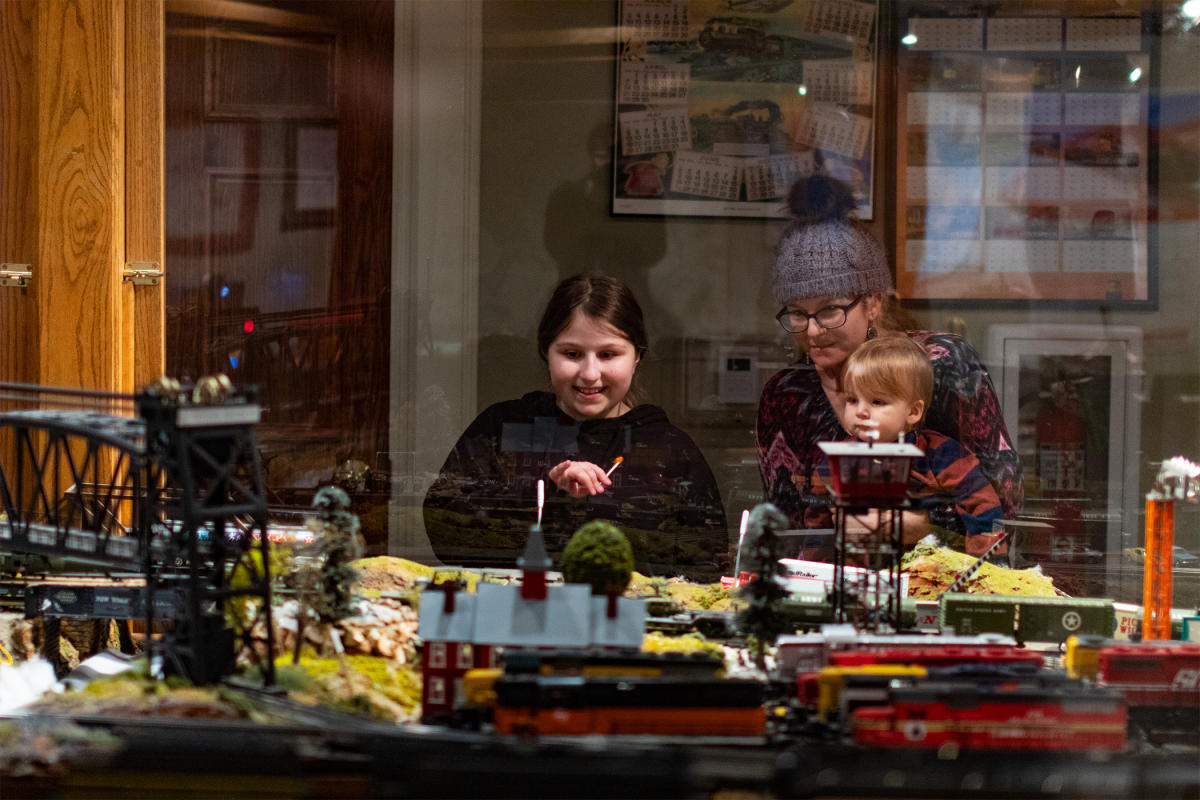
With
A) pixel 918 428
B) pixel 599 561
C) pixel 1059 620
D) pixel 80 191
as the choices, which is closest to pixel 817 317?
pixel 918 428

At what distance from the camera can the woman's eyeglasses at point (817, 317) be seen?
476cm

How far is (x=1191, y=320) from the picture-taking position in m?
4.73

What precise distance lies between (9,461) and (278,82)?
191 cm

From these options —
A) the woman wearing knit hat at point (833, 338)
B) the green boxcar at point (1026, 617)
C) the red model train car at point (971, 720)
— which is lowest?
the red model train car at point (971, 720)

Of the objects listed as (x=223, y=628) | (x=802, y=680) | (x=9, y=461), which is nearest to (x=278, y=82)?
(x=9, y=461)

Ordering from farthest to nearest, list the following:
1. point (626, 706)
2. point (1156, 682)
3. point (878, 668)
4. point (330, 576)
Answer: point (330, 576), point (1156, 682), point (878, 668), point (626, 706)

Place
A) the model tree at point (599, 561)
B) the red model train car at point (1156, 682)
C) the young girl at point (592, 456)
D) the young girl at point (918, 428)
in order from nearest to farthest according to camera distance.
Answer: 1. the red model train car at point (1156, 682)
2. the model tree at point (599, 561)
3. the young girl at point (918, 428)
4. the young girl at point (592, 456)

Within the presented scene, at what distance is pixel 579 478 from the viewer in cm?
475

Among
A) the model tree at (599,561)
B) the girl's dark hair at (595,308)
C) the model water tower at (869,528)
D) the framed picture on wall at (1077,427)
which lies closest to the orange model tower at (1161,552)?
the framed picture on wall at (1077,427)

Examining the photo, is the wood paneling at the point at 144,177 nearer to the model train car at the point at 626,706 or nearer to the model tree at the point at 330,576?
the model tree at the point at 330,576

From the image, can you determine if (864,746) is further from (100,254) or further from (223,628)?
(100,254)

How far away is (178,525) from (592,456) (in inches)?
63.9

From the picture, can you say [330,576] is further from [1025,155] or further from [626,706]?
[1025,155]

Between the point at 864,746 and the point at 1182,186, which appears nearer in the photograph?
the point at 864,746
